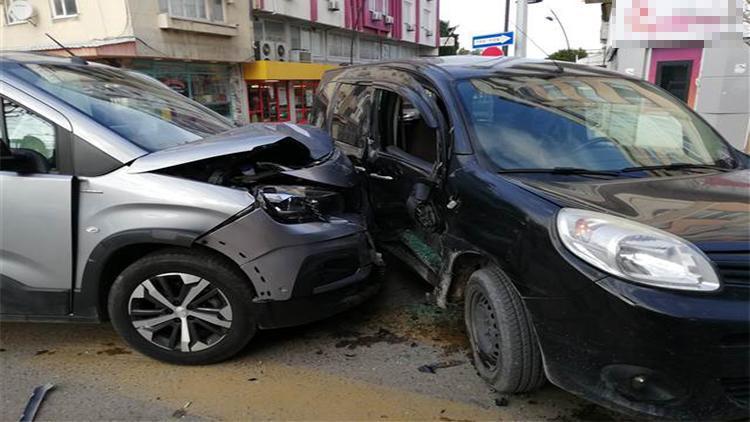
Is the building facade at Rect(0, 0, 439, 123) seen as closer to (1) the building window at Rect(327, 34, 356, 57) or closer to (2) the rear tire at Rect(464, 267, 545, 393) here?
(1) the building window at Rect(327, 34, 356, 57)

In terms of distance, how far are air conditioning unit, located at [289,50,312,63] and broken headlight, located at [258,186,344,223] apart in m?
18.3

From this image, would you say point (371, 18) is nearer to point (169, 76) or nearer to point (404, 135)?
point (169, 76)

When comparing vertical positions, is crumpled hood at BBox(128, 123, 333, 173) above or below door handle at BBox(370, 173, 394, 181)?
above

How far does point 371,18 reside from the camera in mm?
25609

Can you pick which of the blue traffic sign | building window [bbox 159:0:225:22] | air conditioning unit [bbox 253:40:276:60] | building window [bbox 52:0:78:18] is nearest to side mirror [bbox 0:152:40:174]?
the blue traffic sign

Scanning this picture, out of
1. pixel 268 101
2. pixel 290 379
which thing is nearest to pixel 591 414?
pixel 290 379

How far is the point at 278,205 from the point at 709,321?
2057mm

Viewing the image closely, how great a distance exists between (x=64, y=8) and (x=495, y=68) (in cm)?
1439

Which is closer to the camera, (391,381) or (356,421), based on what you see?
(356,421)

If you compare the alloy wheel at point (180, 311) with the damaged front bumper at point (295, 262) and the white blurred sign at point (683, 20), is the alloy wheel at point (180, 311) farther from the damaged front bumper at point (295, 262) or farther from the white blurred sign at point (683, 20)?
the white blurred sign at point (683, 20)

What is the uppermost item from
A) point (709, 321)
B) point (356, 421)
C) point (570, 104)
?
point (570, 104)

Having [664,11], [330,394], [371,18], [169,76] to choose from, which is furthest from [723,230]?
[371,18]

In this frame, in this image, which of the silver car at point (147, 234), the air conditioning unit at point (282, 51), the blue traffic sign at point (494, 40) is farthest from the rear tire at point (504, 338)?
the air conditioning unit at point (282, 51)

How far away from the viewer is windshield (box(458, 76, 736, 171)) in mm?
2785
